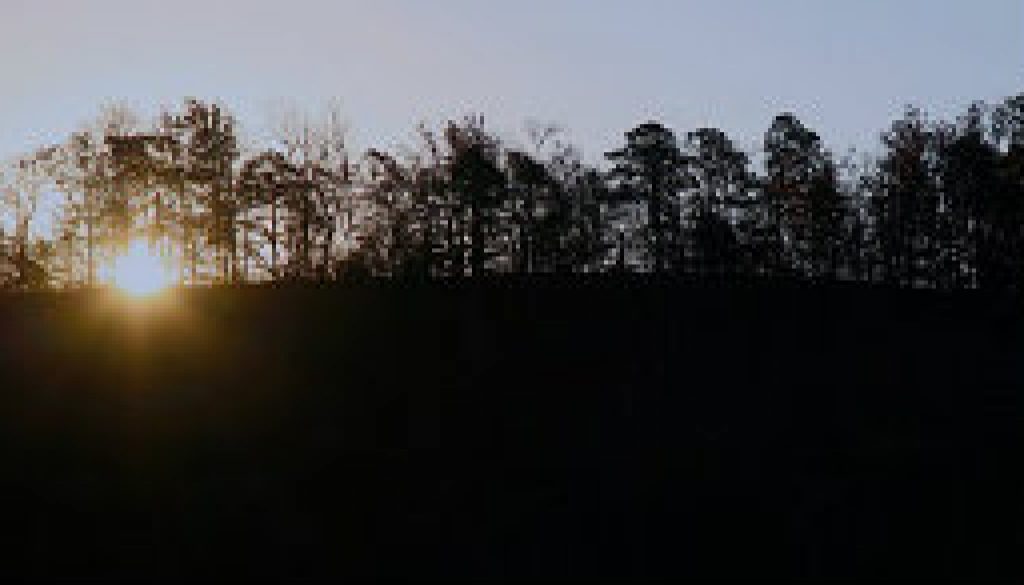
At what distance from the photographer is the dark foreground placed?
23172mm

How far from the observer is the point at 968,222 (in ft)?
242

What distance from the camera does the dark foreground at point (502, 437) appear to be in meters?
23.2

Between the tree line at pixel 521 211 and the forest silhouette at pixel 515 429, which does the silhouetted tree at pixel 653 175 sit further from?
the forest silhouette at pixel 515 429

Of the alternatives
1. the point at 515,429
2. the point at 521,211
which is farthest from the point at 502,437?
the point at 521,211

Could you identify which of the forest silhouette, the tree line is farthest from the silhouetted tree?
the forest silhouette

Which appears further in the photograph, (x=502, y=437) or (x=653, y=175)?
(x=653, y=175)

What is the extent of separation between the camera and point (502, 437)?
2861cm

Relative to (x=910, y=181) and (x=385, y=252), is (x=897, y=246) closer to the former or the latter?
(x=910, y=181)

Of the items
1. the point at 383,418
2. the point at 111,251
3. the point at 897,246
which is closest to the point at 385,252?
the point at 111,251

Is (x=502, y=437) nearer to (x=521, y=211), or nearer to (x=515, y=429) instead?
(x=515, y=429)

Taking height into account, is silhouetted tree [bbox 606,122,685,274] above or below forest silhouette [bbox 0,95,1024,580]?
above

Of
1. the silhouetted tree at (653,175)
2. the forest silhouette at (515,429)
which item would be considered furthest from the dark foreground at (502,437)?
the silhouetted tree at (653,175)

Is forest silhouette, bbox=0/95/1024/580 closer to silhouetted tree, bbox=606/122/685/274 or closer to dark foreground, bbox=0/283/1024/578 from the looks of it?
dark foreground, bbox=0/283/1024/578

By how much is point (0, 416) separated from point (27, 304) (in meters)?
11.7
